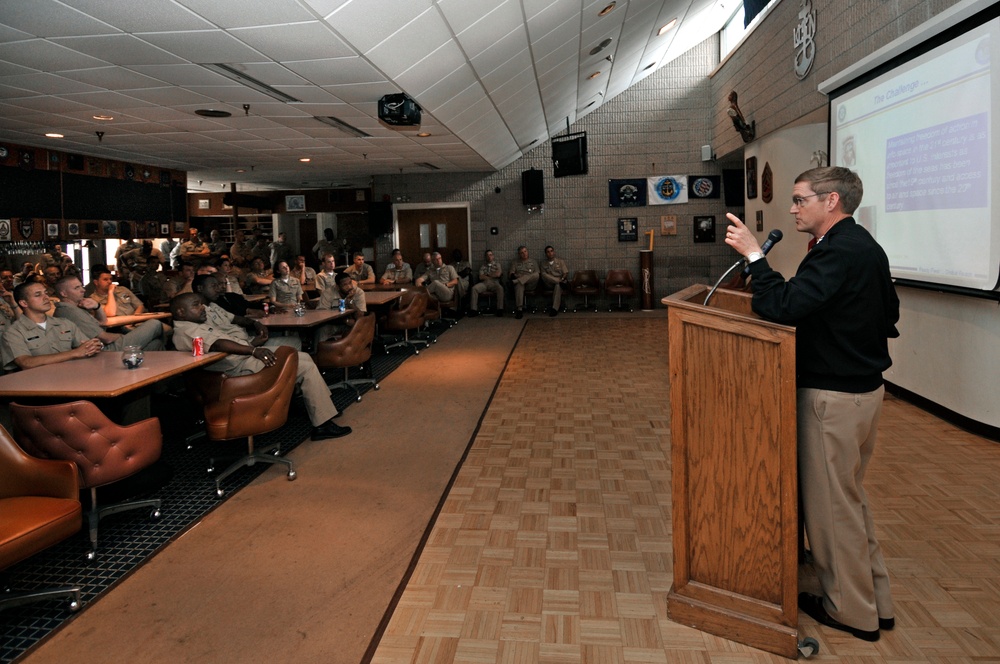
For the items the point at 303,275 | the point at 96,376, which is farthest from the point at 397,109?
the point at 303,275

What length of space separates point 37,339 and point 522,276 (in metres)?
9.05

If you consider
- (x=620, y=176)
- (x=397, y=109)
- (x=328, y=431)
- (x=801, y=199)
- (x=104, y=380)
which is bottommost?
(x=328, y=431)

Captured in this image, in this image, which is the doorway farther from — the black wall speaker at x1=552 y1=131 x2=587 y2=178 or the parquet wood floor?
the parquet wood floor

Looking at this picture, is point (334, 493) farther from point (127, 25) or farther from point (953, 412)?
point (953, 412)

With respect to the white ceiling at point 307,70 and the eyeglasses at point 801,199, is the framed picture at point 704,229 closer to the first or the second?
the white ceiling at point 307,70

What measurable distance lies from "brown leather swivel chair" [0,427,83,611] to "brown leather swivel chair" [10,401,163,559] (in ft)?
0.64

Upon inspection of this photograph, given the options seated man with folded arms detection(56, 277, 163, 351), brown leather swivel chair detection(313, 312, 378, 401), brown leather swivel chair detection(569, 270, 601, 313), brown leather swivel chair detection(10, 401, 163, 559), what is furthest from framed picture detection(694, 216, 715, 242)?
brown leather swivel chair detection(10, 401, 163, 559)

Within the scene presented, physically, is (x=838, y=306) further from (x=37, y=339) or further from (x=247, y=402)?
(x=37, y=339)

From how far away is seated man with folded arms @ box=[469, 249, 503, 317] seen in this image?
12.9 m

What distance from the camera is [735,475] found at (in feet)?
7.86

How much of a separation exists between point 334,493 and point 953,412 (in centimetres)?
453

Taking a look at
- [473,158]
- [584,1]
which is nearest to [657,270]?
[473,158]

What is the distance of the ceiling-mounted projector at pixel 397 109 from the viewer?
6.11 meters

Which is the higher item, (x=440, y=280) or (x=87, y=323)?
(x=440, y=280)
